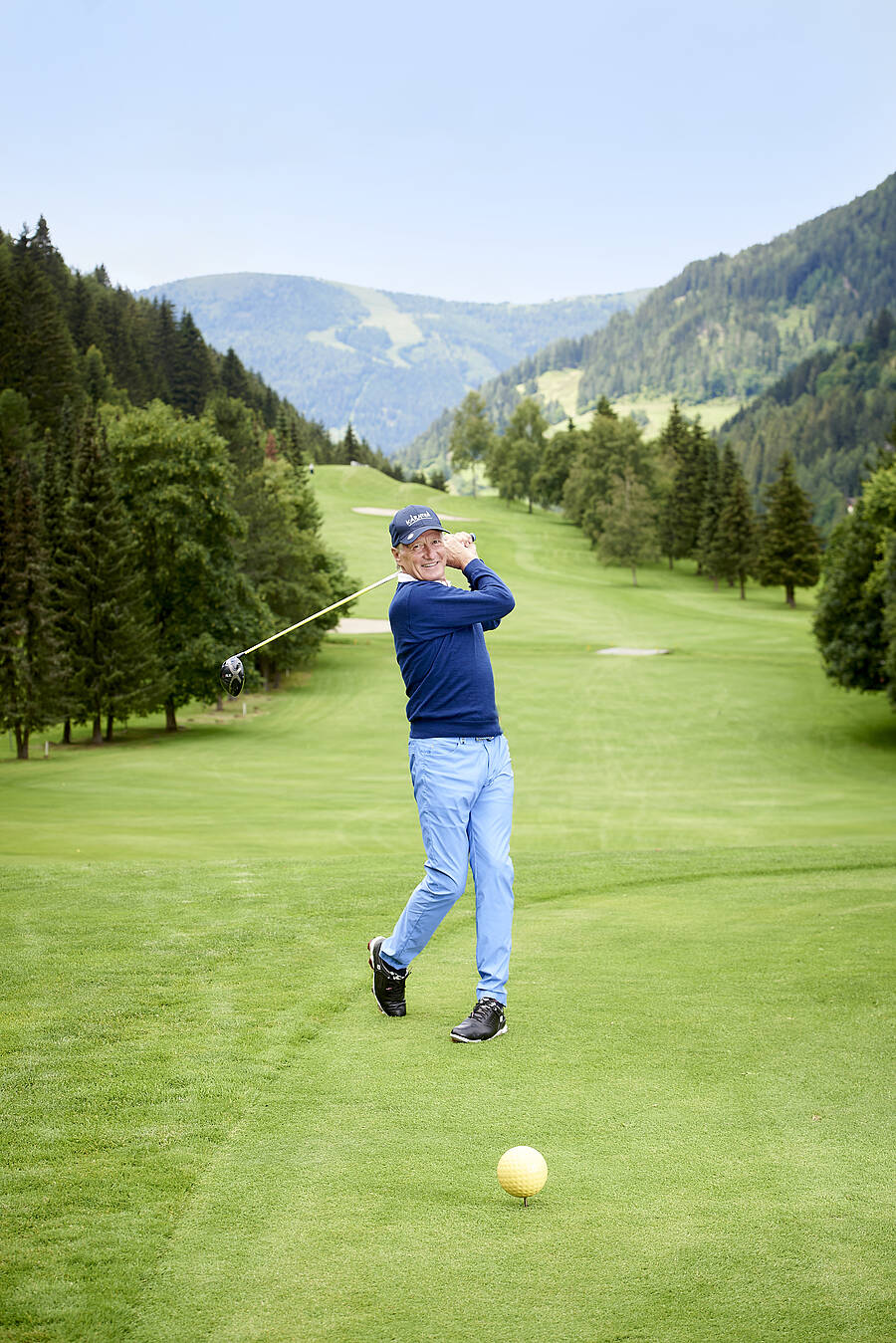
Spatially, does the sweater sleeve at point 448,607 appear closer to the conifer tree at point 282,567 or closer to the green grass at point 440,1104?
the green grass at point 440,1104

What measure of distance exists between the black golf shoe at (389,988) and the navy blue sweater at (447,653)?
1.39 meters

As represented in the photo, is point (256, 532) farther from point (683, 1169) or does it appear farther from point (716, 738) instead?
point (683, 1169)

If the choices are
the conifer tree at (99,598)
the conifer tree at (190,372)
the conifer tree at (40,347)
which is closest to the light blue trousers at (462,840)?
the conifer tree at (99,598)

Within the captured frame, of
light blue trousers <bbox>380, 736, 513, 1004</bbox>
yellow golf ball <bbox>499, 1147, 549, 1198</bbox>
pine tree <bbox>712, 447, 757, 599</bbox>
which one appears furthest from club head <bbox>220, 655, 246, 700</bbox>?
pine tree <bbox>712, 447, 757, 599</bbox>

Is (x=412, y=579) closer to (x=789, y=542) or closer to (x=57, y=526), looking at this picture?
(x=57, y=526)

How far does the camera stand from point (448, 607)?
676 centimetres

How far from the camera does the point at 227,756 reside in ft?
123

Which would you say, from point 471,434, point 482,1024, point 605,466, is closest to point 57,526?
point 482,1024

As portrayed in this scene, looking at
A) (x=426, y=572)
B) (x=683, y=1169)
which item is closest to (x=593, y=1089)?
(x=683, y=1169)

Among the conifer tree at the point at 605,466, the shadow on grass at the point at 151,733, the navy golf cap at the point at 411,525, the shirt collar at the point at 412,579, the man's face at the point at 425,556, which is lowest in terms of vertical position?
the shadow on grass at the point at 151,733

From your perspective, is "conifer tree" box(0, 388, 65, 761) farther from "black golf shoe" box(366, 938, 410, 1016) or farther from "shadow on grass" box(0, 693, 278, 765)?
"black golf shoe" box(366, 938, 410, 1016)

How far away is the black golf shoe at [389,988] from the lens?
6770 millimetres

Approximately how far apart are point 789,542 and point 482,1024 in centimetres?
8316

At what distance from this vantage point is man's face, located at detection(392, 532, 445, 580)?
6980mm
